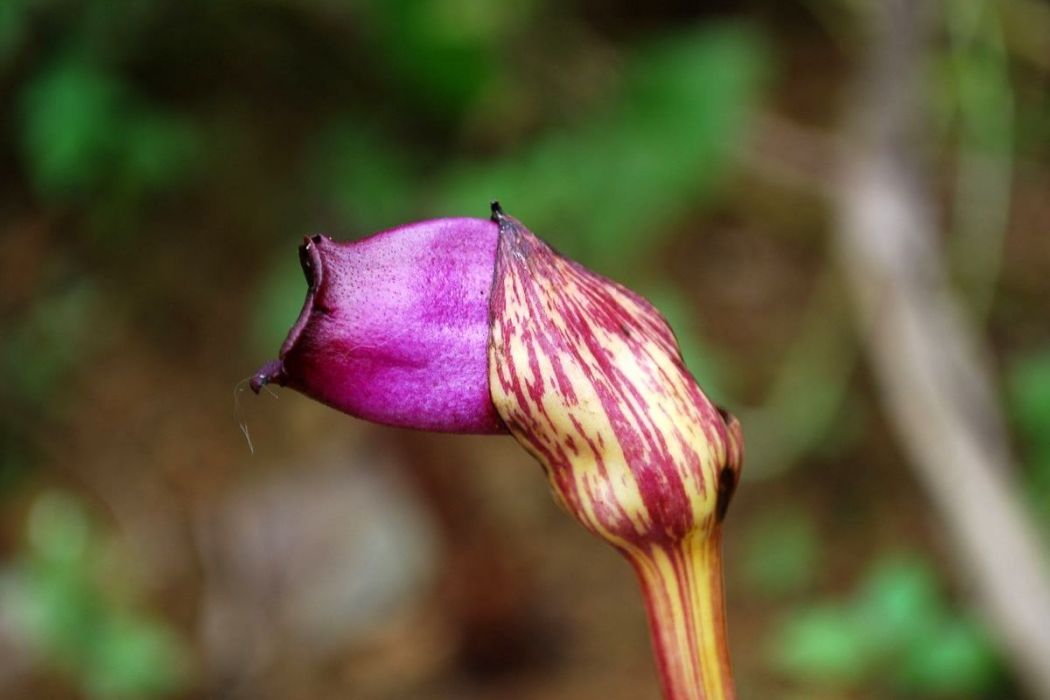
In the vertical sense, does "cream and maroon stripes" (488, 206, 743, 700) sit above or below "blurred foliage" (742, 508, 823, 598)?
below

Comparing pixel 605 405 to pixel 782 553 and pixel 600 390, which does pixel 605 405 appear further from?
pixel 782 553

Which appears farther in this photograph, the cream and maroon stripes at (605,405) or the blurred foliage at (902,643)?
the blurred foliage at (902,643)

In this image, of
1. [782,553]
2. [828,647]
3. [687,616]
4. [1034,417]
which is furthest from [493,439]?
[687,616]

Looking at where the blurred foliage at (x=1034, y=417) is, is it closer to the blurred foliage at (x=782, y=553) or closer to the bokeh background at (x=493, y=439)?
the bokeh background at (x=493, y=439)

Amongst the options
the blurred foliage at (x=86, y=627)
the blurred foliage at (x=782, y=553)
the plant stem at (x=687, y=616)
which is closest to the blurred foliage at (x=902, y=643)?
the blurred foliage at (x=782, y=553)

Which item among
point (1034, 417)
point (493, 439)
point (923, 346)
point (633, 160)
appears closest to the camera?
point (923, 346)

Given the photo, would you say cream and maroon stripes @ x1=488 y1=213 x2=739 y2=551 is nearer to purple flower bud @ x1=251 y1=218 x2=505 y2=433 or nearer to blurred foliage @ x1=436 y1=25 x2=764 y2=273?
purple flower bud @ x1=251 y1=218 x2=505 y2=433

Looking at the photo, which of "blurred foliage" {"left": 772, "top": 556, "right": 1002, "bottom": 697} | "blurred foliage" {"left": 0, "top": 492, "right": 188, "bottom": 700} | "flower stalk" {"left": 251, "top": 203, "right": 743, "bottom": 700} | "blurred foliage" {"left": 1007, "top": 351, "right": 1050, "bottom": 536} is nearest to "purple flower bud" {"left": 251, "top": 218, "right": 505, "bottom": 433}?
"flower stalk" {"left": 251, "top": 203, "right": 743, "bottom": 700}

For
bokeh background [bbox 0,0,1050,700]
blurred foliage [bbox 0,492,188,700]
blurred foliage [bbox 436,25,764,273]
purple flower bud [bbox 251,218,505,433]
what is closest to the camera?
purple flower bud [bbox 251,218,505,433]
